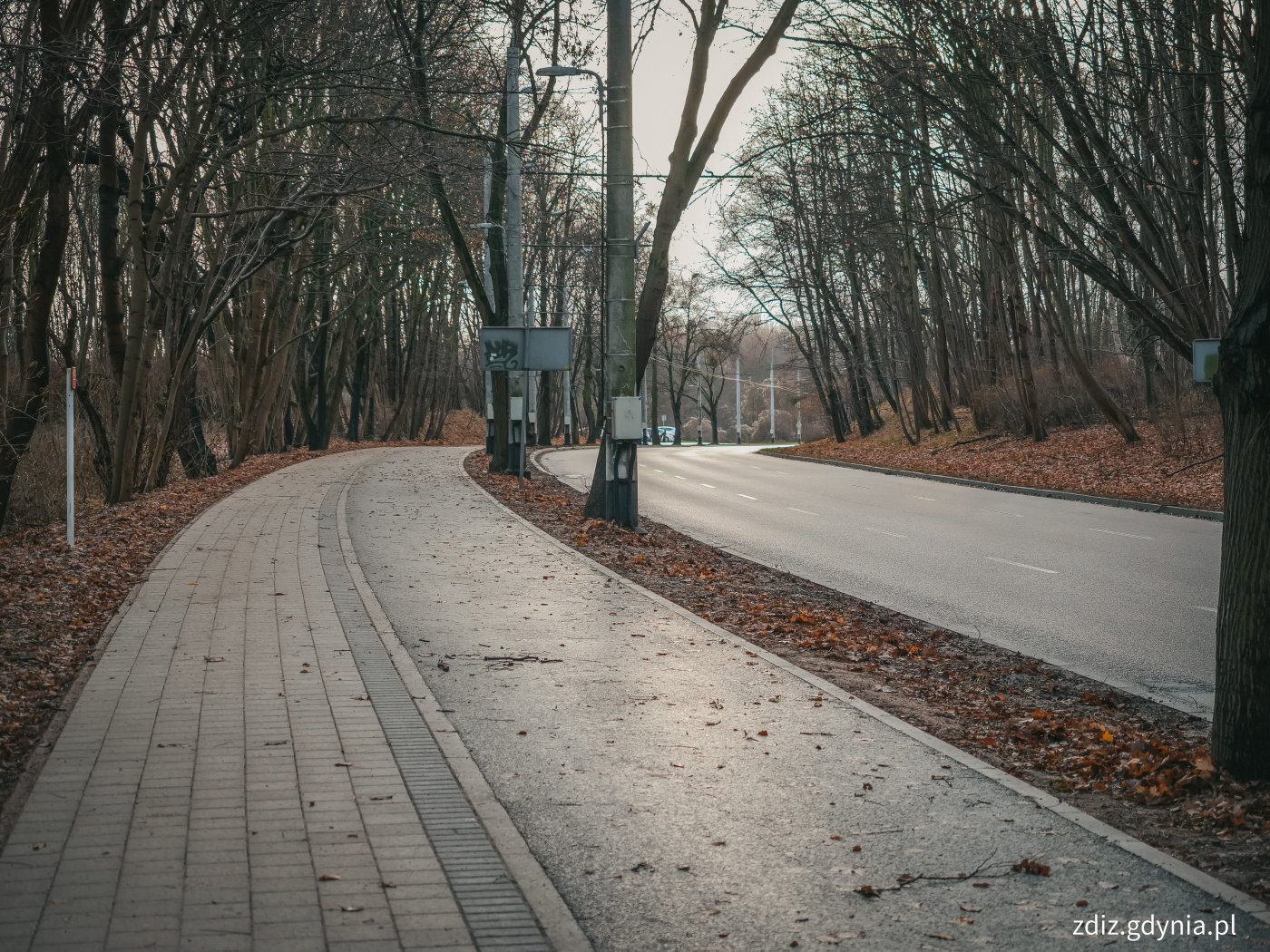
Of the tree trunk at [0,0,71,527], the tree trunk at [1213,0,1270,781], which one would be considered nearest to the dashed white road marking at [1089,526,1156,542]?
the tree trunk at [1213,0,1270,781]

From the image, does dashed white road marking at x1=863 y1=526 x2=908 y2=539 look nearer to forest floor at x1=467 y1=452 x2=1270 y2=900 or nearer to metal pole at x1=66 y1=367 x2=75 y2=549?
forest floor at x1=467 y1=452 x2=1270 y2=900

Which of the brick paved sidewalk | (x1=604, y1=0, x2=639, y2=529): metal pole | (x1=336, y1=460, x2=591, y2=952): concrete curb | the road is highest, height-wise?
(x1=604, y1=0, x2=639, y2=529): metal pole

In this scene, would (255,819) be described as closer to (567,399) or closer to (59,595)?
(59,595)

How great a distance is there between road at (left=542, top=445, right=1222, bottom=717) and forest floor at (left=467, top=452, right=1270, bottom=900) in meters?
0.46

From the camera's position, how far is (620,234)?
1662 centimetres

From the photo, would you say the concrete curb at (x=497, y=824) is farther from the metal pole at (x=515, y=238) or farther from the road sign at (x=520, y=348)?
the metal pole at (x=515, y=238)

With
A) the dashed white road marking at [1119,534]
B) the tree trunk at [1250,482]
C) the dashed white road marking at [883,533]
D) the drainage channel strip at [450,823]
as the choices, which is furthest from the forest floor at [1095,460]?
the drainage channel strip at [450,823]

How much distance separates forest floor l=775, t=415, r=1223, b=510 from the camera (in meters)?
24.1

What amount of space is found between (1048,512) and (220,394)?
23362mm

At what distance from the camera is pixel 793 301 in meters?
51.5

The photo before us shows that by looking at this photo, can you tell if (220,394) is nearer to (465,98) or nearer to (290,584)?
(465,98)

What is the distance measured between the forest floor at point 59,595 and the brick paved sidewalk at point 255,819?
0.87ft

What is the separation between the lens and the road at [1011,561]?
32.4 feet

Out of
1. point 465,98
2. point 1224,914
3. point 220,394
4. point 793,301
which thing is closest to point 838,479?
point 465,98
